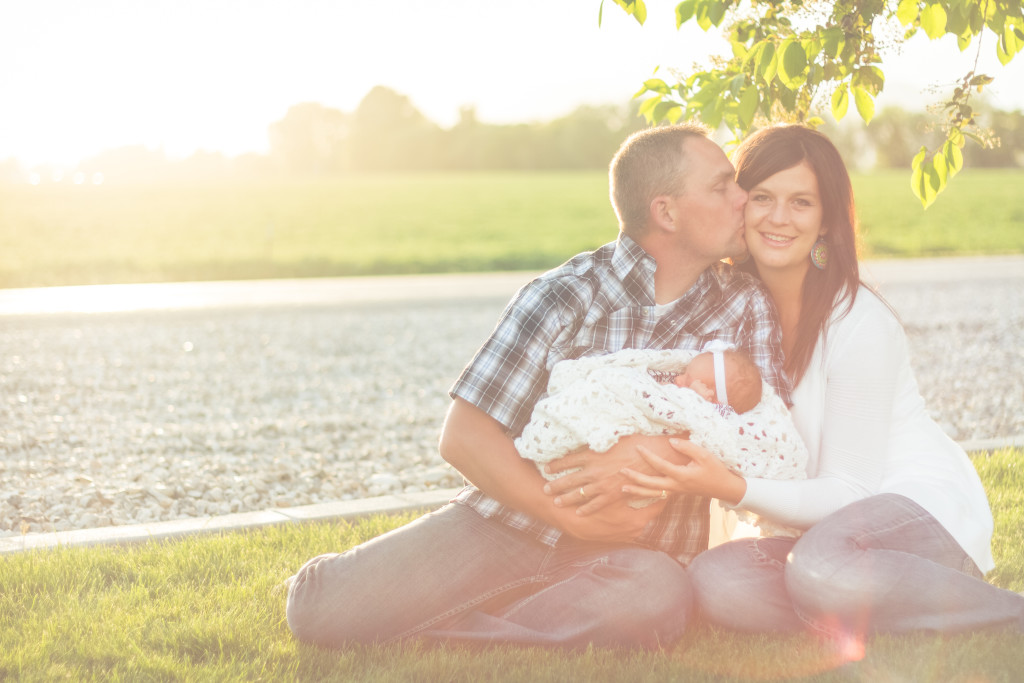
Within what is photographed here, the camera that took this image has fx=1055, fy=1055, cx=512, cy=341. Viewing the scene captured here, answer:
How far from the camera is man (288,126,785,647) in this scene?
3016mm

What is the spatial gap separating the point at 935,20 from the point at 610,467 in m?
1.58

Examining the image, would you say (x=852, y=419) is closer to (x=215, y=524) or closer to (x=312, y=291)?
(x=215, y=524)

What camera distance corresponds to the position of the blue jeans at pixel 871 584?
284cm

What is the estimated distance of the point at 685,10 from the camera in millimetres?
3270

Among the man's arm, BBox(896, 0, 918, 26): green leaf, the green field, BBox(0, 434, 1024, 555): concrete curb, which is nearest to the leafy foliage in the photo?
BBox(896, 0, 918, 26): green leaf

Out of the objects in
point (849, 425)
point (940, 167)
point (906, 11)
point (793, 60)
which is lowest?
point (849, 425)

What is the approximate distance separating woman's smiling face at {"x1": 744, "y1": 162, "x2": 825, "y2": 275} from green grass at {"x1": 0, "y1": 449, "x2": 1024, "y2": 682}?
1138 mm

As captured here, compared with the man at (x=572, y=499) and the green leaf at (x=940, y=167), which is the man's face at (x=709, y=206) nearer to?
the man at (x=572, y=499)

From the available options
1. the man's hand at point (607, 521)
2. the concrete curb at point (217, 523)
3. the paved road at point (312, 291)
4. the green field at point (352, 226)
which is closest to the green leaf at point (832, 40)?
the man's hand at point (607, 521)

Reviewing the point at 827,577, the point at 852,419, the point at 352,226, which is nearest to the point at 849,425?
the point at 852,419

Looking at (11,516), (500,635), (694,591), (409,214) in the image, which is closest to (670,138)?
(694,591)

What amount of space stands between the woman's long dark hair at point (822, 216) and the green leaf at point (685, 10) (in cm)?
43

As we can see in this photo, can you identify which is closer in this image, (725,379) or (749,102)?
(725,379)

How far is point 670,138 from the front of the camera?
3.25 metres
